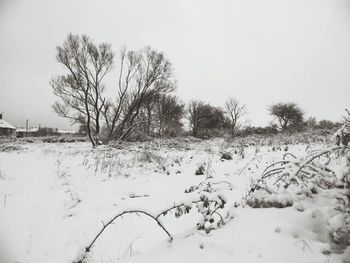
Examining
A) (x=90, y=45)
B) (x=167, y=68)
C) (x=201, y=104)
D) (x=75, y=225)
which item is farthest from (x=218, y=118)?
(x=75, y=225)

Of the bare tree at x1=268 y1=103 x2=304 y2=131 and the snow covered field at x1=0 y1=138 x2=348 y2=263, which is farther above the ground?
the bare tree at x1=268 y1=103 x2=304 y2=131

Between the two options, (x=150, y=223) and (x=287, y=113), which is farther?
(x=287, y=113)

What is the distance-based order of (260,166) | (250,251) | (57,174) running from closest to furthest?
(250,251) < (260,166) < (57,174)

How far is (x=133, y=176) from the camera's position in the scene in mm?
5672

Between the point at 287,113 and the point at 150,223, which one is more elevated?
the point at 287,113

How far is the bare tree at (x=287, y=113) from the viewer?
42.8 m

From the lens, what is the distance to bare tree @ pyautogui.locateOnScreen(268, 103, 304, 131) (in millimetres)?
42812

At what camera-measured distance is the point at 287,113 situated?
43.2m

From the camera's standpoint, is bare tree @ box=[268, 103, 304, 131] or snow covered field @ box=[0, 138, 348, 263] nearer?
snow covered field @ box=[0, 138, 348, 263]

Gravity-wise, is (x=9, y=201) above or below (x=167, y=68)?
below

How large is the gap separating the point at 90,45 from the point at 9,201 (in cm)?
1556

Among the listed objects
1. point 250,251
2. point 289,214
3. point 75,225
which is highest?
point 289,214

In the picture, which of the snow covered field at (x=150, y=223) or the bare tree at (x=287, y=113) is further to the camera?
the bare tree at (x=287, y=113)

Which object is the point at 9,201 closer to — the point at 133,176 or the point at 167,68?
the point at 133,176
